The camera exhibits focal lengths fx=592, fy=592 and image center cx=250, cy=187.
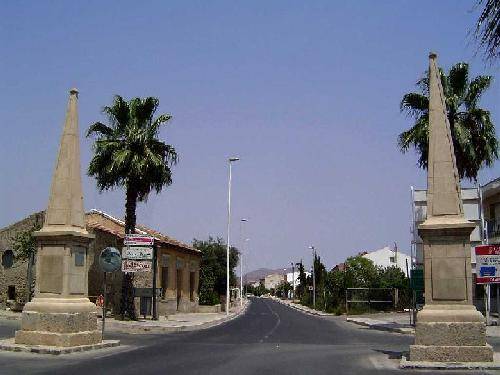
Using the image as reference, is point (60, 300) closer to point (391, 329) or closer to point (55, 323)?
point (55, 323)

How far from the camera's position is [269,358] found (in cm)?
1555

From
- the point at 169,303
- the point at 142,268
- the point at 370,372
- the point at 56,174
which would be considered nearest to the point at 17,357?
the point at 56,174

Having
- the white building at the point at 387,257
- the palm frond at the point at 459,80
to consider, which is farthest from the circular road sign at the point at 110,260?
the white building at the point at 387,257

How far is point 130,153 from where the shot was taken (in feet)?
102

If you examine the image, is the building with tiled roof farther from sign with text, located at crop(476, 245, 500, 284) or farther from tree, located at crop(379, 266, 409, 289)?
sign with text, located at crop(476, 245, 500, 284)

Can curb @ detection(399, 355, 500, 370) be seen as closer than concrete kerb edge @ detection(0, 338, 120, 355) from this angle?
Yes

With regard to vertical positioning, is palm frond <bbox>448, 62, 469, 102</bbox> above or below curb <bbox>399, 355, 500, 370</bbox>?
above

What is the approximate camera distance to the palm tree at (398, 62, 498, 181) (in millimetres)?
28141

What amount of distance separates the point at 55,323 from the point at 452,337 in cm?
1031

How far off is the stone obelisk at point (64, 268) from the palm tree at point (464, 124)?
1780 centimetres

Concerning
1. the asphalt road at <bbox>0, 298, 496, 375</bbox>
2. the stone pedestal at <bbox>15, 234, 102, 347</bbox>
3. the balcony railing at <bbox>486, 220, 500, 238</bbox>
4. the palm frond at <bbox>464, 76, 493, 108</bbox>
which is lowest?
the asphalt road at <bbox>0, 298, 496, 375</bbox>

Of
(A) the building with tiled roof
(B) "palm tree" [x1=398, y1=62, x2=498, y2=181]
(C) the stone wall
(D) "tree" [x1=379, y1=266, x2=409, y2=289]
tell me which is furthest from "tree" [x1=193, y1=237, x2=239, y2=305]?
(B) "palm tree" [x1=398, y1=62, x2=498, y2=181]

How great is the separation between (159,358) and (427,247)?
7350mm

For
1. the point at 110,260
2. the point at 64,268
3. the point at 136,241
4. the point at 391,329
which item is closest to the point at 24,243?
the point at 136,241
